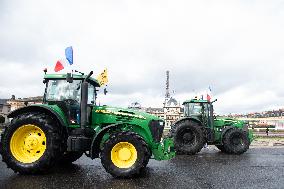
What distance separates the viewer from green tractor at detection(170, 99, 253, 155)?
41.5 feet

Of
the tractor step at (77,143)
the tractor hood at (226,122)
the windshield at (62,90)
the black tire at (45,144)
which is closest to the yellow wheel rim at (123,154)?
the tractor step at (77,143)

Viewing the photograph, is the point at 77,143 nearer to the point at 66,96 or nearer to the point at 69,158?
the point at 66,96

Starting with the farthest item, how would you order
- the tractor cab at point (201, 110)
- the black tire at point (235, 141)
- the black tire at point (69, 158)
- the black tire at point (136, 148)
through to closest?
the tractor cab at point (201, 110)
the black tire at point (235, 141)
the black tire at point (69, 158)
the black tire at point (136, 148)

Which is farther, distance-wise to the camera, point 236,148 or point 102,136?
point 236,148

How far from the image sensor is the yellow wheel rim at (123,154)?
677cm

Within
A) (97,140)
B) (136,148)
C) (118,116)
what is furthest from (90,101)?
(136,148)

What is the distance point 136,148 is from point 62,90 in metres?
2.41

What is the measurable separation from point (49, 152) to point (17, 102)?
91.1 metres

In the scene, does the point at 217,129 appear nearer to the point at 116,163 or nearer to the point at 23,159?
the point at 116,163

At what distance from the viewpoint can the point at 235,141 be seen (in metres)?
13.1

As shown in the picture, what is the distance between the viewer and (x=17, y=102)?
3585 inches

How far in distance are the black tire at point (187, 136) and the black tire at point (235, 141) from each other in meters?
1.03

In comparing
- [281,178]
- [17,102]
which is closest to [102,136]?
[281,178]

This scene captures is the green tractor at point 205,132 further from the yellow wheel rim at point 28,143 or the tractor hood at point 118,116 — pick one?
the yellow wheel rim at point 28,143
